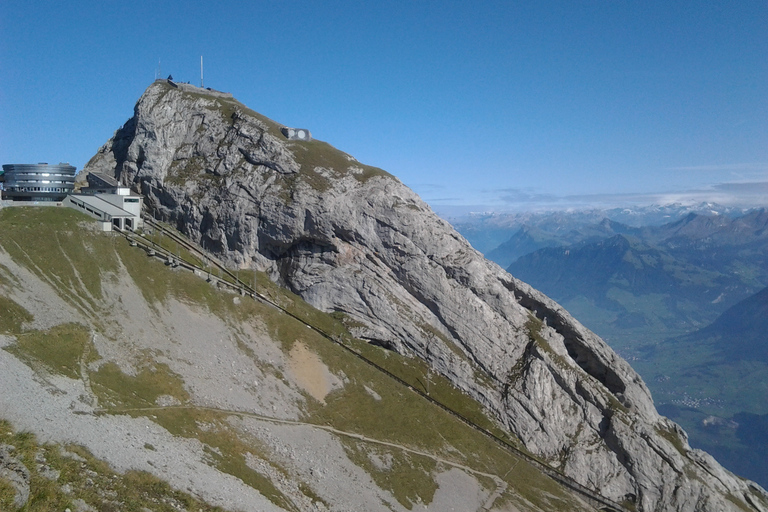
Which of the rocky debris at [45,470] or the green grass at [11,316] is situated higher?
the green grass at [11,316]

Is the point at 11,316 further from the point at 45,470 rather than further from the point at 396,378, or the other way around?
the point at 396,378

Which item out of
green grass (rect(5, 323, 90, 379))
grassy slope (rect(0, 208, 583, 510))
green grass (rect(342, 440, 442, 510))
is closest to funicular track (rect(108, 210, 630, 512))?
grassy slope (rect(0, 208, 583, 510))

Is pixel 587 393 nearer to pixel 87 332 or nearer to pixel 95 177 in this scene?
pixel 87 332

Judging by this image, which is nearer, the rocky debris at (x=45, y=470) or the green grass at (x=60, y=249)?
the rocky debris at (x=45, y=470)

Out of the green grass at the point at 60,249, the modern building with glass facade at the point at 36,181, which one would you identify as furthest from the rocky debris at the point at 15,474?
the modern building with glass facade at the point at 36,181

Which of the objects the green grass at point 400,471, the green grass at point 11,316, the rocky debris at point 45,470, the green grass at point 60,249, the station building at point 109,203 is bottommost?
the green grass at point 400,471

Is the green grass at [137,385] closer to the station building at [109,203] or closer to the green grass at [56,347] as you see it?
the green grass at [56,347]

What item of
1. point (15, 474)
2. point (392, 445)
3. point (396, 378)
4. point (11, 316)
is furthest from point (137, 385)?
point (396, 378)
